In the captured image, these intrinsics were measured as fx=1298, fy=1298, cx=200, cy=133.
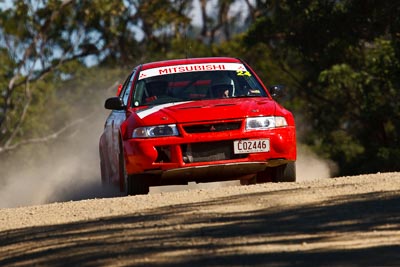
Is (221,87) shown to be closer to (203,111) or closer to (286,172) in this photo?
(203,111)

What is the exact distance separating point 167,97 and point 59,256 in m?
5.63

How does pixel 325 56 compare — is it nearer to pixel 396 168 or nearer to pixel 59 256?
pixel 396 168

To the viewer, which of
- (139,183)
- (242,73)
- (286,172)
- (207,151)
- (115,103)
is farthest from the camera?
(242,73)

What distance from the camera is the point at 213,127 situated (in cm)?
1252

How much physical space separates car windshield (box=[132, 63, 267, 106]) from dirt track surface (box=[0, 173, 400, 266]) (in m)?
2.25

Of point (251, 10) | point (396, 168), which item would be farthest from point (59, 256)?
point (251, 10)

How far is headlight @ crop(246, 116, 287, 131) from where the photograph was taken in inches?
494

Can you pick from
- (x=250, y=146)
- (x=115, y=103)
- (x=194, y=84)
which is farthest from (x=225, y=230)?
(x=194, y=84)

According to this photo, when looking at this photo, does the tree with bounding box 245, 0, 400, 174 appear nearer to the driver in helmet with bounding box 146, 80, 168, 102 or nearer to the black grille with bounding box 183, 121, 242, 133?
the driver in helmet with bounding box 146, 80, 168, 102

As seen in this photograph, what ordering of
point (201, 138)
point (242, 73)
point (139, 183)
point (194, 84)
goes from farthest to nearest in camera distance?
1. point (242, 73)
2. point (194, 84)
3. point (139, 183)
4. point (201, 138)

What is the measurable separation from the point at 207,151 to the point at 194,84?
139cm

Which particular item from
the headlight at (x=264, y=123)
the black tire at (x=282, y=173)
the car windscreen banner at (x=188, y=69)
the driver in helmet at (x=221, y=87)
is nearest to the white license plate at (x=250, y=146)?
the headlight at (x=264, y=123)

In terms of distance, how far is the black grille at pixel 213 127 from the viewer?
→ 12484 mm

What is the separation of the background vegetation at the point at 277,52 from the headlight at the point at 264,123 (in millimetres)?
13980
